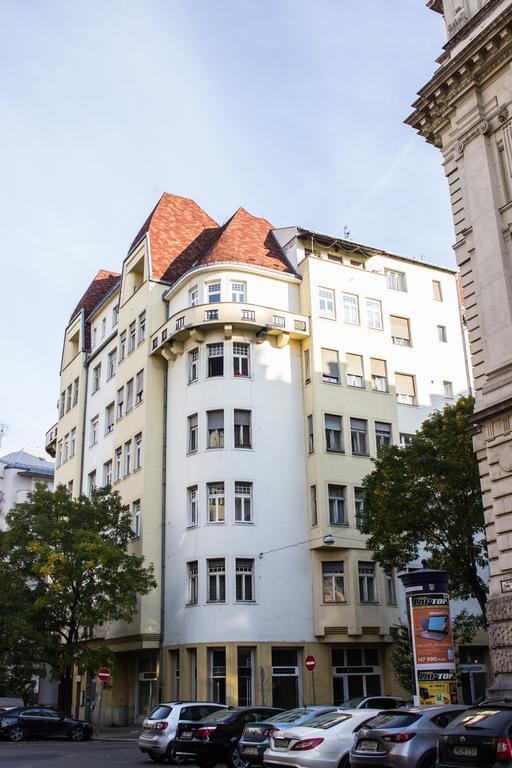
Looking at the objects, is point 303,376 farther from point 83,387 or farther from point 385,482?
point 83,387

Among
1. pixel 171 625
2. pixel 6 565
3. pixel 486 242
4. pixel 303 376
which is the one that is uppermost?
pixel 303 376

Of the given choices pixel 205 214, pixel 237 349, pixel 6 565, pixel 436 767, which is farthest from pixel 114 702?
pixel 436 767

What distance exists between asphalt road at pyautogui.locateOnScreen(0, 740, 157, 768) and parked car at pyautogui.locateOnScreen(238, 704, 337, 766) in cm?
415

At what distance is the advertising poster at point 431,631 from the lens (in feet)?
67.0

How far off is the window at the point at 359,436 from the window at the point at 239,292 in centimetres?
766

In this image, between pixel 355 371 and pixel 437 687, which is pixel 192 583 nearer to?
pixel 355 371

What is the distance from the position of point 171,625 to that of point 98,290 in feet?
90.3

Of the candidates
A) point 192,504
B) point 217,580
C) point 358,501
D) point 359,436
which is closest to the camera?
point 217,580

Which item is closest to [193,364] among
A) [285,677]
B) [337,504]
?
[337,504]

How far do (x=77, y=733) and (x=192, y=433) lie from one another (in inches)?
520

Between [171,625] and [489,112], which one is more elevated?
[489,112]

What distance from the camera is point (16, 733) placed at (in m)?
30.6

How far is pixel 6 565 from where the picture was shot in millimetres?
35188

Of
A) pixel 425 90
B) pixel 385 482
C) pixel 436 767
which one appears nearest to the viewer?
pixel 436 767
